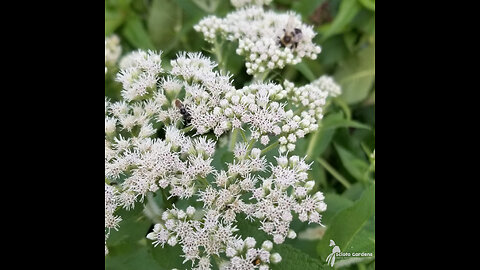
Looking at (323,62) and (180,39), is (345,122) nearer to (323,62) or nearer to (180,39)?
(323,62)

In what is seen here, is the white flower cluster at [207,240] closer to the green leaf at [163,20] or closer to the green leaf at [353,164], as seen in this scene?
the green leaf at [353,164]

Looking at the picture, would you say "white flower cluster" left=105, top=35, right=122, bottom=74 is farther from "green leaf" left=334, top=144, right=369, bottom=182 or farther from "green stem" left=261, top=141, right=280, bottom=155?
"green leaf" left=334, top=144, right=369, bottom=182

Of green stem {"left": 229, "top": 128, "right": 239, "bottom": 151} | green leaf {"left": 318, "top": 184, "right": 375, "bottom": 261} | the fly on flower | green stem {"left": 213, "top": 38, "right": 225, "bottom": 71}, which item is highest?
green stem {"left": 213, "top": 38, "right": 225, "bottom": 71}

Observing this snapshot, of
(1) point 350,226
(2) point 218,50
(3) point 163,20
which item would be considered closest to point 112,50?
(3) point 163,20

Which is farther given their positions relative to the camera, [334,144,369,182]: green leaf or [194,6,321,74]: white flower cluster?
[334,144,369,182]: green leaf

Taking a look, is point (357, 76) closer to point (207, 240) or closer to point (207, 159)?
point (207, 159)

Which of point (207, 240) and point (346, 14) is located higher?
point (346, 14)

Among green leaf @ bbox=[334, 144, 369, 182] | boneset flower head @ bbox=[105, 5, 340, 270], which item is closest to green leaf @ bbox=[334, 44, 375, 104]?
green leaf @ bbox=[334, 144, 369, 182]
